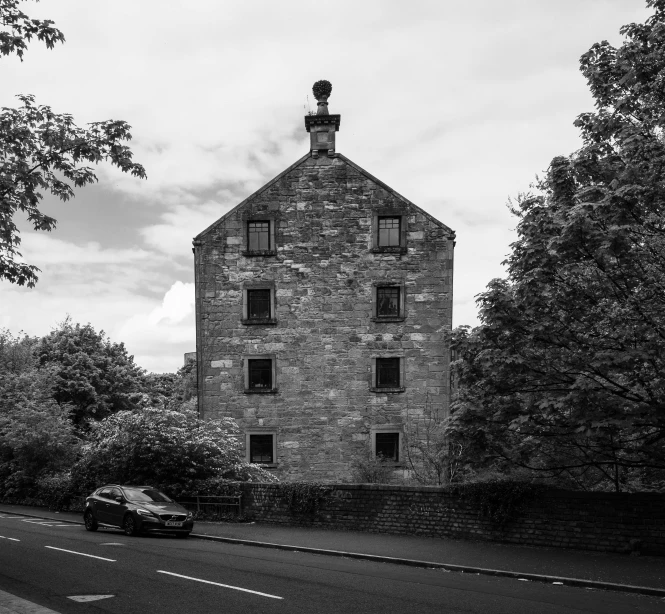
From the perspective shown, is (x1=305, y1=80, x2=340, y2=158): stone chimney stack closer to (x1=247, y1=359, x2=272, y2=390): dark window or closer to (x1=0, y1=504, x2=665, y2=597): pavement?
(x1=247, y1=359, x2=272, y2=390): dark window

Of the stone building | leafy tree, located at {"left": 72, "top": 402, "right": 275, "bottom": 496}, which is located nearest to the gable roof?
the stone building

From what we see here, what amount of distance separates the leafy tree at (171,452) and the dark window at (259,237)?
8.36m

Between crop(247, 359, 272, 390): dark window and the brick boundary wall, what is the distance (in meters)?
8.81

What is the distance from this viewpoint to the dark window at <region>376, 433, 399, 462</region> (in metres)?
33.7

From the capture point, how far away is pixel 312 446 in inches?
1324

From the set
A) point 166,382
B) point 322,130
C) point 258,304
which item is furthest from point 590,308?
point 166,382

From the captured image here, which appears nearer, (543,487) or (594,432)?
(594,432)

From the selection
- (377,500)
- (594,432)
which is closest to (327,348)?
(377,500)

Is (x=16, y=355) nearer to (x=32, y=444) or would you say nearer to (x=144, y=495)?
(x=32, y=444)

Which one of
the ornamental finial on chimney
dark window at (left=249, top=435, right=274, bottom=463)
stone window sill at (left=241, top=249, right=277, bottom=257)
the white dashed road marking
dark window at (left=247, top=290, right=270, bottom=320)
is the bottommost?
the white dashed road marking

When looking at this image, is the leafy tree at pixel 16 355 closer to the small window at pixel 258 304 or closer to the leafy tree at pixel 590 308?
the small window at pixel 258 304

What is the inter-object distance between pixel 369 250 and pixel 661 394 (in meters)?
20.2

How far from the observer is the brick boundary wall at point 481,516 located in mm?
16500

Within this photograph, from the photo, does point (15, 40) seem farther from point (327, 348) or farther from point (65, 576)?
point (327, 348)
